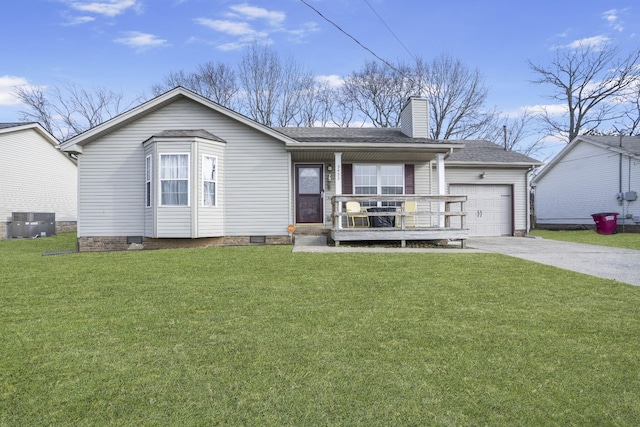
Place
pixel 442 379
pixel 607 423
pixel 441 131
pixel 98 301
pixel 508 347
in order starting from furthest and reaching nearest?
pixel 441 131
pixel 98 301
pixel 508 347
pixel 442 379
pixel 607 423

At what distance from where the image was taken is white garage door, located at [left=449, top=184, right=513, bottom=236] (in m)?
15.5

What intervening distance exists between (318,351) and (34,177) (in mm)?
20956

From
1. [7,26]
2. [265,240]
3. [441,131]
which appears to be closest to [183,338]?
[265,240]

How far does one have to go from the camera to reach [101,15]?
57.8 feet

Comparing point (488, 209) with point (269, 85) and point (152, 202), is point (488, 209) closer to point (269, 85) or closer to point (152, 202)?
point (152, 202)

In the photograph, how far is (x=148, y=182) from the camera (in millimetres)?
11242

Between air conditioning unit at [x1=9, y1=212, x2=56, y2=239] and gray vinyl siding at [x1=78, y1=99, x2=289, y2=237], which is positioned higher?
gray vinyl siding at [x1=78, y1=99, x2=289, y2=237]

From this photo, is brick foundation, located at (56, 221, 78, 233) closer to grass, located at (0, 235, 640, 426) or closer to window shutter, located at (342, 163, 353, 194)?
window shutter, located at (342, 163, 353, 194)

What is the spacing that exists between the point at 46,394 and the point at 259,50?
3086 cm

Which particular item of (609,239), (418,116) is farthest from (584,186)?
(418,116)

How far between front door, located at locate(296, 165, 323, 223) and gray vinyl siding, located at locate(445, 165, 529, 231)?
532 cm

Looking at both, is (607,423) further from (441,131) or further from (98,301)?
(441,131)

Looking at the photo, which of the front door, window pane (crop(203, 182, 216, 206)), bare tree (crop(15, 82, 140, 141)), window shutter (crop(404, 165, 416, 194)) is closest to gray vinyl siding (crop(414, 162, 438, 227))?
window shutter (crop(404, 165, 416, 194))

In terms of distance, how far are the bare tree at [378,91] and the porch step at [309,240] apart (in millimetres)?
19831
